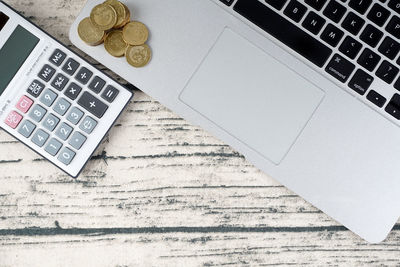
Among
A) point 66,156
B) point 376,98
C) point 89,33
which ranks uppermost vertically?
point 376,98

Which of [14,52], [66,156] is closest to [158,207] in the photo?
[66,156]

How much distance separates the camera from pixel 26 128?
46cm

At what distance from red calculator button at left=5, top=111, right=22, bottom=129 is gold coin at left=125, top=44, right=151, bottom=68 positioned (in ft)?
0.41

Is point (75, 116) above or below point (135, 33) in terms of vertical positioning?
below

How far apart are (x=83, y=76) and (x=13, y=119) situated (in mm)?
81

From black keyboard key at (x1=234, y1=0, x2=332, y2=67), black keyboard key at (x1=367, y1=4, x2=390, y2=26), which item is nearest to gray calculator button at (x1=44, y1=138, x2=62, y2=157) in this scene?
black keyboard key at (x1=234, y1=0, x2=332, y2=67)

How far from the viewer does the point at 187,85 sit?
458mm

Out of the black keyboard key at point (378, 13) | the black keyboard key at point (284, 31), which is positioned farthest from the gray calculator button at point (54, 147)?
the black keyboard key at point (378, 13)

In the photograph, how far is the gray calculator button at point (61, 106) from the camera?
457 millimetres

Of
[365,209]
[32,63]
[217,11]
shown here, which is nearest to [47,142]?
[32,63]

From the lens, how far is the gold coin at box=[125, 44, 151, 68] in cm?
45

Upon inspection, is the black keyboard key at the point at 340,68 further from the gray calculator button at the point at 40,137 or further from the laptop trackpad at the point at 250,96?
the gray calculator button at the point at 40,137

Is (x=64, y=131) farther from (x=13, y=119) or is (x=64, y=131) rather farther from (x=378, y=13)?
(x=378, y=13)

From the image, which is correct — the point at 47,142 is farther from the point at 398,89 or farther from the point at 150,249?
the point at 398,89
